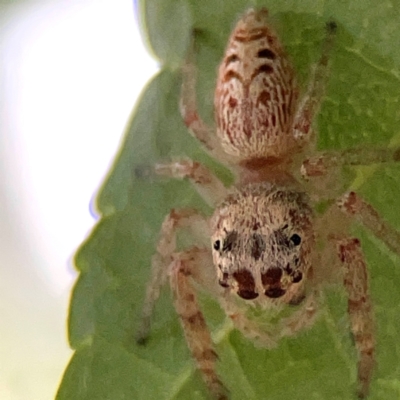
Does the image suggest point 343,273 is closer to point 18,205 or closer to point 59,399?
point 59,399

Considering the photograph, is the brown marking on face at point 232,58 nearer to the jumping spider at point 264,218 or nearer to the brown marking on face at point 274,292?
the jumping spider at point 264,218

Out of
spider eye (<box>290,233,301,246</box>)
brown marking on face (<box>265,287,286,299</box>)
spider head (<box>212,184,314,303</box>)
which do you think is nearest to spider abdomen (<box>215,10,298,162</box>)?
spider head (<box>212,184,314,303</box>)

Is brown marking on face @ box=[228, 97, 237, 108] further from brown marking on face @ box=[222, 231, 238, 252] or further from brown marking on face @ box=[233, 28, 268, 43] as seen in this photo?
brown marking on face @ box=[222, 231, 238, 252]

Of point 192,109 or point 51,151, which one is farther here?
point 51,151

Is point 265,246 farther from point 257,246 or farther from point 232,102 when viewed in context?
point 232,102

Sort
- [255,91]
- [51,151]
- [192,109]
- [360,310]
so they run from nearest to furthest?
1. [360,310]
2. [255,91]
3. [192,109]
4. [51,151]

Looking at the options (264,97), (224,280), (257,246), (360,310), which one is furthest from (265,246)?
(264,97)
